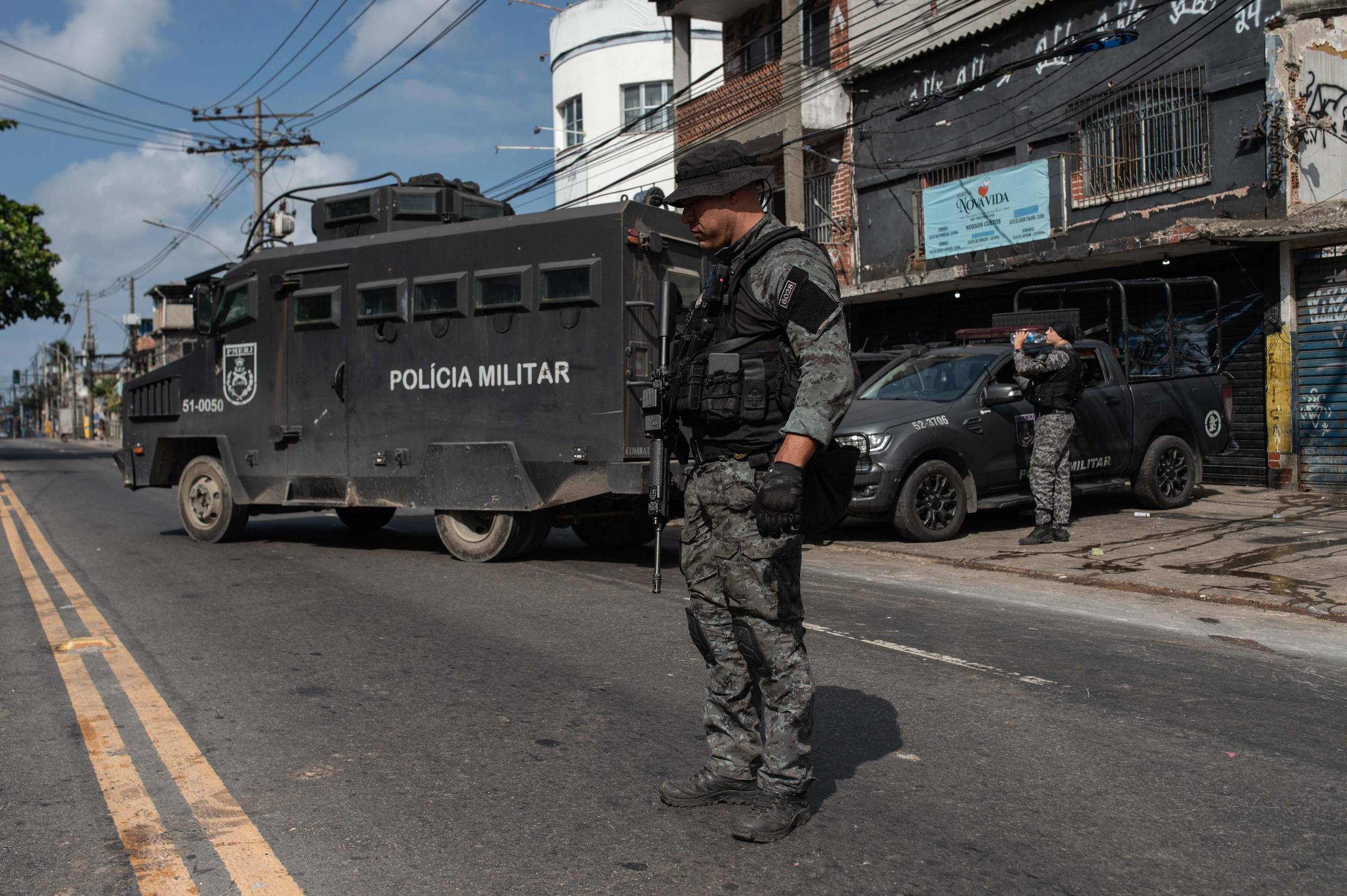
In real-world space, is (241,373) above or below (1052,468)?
above

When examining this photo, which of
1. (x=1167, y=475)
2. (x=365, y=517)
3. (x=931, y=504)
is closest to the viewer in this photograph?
(x=931, y=504)

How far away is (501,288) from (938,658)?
4.86m

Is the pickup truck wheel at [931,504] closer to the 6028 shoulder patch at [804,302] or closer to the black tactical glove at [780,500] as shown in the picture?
the 6028 shoulder patch at [804,302]

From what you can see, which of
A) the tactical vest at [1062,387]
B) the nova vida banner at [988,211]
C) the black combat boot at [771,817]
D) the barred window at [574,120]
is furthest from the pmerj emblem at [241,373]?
the barred window at [574,120]

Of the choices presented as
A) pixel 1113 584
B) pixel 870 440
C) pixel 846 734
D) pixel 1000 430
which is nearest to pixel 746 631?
pixel 846 734

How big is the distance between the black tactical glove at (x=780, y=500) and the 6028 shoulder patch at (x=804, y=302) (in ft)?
1.47

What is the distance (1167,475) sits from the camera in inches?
472

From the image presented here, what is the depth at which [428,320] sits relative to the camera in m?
9.45

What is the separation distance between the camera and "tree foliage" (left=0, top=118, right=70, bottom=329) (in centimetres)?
3444

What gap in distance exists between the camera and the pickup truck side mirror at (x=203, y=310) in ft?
36.6

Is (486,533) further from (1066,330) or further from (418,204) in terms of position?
(1066,330)

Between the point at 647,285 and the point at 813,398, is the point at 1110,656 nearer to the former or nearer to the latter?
the point at 813,398

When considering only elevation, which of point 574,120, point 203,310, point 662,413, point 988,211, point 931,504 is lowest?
point 931,504

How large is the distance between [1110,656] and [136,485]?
10003 millimetres
